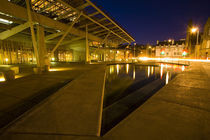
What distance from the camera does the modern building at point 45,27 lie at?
33.1 ft

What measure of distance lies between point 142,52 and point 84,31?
6372cm

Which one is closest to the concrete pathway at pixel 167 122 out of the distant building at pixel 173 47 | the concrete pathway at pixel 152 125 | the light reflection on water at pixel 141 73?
the concrete pathway at pixel 152 125

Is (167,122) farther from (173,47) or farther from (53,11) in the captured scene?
(173,47)

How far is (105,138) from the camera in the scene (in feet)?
6.94

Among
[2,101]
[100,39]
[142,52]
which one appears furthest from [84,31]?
[142,52]

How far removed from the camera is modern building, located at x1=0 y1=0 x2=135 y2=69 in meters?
10.1

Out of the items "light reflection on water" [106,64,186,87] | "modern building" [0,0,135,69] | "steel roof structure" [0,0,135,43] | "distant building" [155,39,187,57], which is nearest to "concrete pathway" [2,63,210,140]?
"light reflection on water" [106,64,186,87]

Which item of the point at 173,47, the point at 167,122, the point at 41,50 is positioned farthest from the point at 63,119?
the point at 173,47

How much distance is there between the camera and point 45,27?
15.2m

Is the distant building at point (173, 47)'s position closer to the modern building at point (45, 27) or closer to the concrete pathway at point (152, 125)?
the modern building at point (45, 27)

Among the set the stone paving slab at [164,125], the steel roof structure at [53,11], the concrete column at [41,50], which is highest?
the steel roof structure at [53,11]

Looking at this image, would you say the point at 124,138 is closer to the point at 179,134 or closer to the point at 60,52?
the point at 179,134

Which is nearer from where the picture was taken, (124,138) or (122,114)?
(124,138)

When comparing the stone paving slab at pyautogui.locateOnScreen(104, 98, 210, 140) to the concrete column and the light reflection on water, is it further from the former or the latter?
the concrete column
